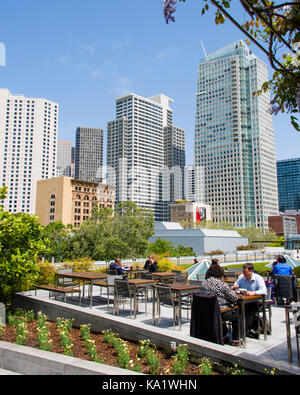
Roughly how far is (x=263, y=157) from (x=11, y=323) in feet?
551

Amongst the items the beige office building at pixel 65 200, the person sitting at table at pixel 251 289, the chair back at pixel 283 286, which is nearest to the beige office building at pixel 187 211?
the beige office building at pixel 65 200

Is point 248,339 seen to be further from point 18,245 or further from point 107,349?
point 18,245

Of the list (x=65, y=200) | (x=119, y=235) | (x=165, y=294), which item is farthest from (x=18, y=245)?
(x=65, y=200)

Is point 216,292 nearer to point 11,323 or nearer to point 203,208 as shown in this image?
point 11,323

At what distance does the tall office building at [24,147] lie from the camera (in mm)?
170375

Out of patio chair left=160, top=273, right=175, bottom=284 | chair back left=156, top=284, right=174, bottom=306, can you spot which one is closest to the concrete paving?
chair back left=156, top=284, right=174, bottom=306

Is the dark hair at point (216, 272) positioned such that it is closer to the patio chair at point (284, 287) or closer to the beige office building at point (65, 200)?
the patio chair at point (284, 287)

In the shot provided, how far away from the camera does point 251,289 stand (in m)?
7.17

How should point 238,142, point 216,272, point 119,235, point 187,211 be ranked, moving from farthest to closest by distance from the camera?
point 187,211
point 238,142
point 119,235
point 216,272

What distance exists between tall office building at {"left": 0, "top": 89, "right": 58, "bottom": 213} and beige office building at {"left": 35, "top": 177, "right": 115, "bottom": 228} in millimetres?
51312

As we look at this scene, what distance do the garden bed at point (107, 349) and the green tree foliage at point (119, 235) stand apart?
829 inches

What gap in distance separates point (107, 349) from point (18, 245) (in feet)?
11.8

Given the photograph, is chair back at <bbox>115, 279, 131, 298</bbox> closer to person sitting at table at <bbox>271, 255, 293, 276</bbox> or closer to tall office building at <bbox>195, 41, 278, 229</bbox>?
person sitting at table at <bbox>271, 255, 293, 276</bbox>

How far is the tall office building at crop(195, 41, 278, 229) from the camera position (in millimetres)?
162625
